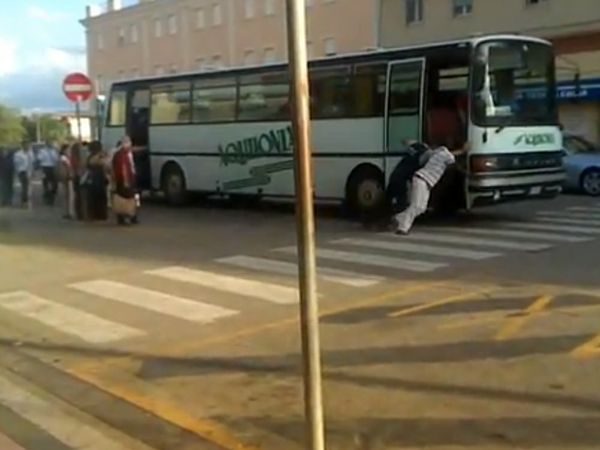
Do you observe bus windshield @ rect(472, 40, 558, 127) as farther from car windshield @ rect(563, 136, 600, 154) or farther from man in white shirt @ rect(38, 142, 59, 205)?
man in white shirt @ rect(38, 142, 59, 205)

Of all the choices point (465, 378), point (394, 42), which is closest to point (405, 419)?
point (465, 378)

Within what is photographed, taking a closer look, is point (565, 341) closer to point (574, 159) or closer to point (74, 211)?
point (74, 211)

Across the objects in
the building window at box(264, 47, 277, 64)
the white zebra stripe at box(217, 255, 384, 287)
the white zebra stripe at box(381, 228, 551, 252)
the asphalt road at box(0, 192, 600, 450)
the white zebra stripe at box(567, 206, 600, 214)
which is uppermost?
the building window at box(264, 47, 277, 64)

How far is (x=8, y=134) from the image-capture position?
7025 centimetres

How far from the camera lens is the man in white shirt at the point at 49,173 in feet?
73.7

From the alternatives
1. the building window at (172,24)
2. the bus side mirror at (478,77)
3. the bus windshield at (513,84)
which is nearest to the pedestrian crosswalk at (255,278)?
the bus windshield at (513,84)

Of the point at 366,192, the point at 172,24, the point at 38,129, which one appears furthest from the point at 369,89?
the point at 38,129

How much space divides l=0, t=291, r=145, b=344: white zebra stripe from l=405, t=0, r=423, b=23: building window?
82.6ft

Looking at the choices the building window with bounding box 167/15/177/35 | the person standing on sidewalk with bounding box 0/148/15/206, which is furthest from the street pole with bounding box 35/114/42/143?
the person standing on sidewalk with bounding box 0/148/15/206

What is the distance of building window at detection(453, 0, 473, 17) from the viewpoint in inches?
1158

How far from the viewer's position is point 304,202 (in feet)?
11.5

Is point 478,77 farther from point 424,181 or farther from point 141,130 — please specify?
point 141,130

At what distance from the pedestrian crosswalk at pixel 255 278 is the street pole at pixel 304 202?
12.7 feet

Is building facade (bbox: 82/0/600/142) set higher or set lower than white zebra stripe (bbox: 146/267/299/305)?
higher
